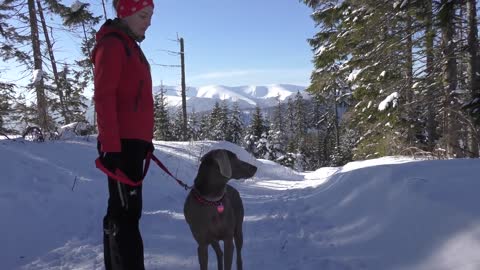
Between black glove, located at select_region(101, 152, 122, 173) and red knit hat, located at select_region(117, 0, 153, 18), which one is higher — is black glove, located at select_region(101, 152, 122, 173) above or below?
below

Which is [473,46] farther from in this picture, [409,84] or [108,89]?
[108,89]

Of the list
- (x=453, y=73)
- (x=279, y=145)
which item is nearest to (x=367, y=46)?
(x=453, y=73)

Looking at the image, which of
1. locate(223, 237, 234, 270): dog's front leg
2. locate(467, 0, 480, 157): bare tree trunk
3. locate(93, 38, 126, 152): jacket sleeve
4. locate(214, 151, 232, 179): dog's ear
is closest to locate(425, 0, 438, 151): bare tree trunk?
locate(467, 0, 480, 157): bare tree trunk

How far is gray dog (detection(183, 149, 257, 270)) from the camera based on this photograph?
3678 millimetres

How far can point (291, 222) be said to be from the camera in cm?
606

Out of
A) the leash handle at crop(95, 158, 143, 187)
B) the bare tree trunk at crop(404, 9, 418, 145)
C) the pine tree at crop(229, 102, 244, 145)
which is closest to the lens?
the leash handle at crop(95, 158, 143, 187)

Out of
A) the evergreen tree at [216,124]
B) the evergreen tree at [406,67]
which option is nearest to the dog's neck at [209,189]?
the evergreen tree at [406,67]

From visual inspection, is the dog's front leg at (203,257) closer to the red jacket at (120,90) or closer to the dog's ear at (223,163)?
the dog's ear at (223,163)

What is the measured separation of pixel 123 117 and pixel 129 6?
911 millimetres

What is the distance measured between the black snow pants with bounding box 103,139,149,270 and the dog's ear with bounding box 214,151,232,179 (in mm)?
917

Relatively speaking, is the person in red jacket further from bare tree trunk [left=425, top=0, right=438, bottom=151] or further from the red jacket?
bare tree trunk [left=425, top=0, right=438, bottom=151]

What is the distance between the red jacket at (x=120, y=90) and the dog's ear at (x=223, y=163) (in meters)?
0.82

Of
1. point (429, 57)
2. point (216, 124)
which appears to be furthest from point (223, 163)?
point (216, 124)

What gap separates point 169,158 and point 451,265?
927cm
